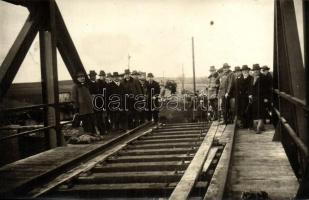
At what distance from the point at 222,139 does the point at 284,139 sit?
1.51m

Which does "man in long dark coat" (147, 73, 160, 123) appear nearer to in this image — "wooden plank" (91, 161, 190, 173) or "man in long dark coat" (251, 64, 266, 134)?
"man in long dark coat" (251, 64, 266, 134)

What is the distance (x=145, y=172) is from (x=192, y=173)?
0.85 metres

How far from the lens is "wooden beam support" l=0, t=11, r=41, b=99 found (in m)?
6.73

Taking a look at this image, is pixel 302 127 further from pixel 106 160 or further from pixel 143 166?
pixel 106 160

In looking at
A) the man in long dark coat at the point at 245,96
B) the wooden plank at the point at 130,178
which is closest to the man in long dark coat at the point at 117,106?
the man in long dark coat at the point at 245,96

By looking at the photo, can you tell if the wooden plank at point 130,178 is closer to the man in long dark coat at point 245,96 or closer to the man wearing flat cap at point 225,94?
the man in long dark coat at point 245,96

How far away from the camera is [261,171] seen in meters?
5.60

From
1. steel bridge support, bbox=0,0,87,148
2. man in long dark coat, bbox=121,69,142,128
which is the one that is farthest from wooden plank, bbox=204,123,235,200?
man in long dark coat, bbox=121,69,142,128

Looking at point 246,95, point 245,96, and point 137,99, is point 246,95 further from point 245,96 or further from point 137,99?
point 137,99

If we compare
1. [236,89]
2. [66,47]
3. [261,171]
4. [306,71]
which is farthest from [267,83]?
[306,71]

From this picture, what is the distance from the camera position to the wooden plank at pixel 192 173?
4477 mm

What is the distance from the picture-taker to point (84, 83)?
965 centimetres

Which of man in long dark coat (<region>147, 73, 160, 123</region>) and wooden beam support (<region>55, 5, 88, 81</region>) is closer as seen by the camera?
wooden beam support (<region>55, 5, 88, 81</region>)

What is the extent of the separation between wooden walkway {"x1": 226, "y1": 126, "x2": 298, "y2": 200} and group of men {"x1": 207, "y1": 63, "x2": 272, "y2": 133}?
6.34 ft
